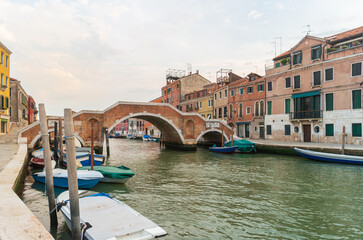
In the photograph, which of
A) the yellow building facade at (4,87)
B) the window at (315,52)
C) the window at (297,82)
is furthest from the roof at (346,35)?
the yellow building facade at (4,87)

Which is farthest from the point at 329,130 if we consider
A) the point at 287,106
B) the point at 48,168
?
the point at 48,168

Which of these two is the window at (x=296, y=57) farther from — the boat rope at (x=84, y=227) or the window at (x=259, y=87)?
the boat rope at (x=84, y=227)

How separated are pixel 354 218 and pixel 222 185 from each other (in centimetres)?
429

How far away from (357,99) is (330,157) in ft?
20.1

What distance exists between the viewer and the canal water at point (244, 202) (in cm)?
552

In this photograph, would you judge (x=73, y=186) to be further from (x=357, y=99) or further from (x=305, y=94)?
(x=305, y=94)

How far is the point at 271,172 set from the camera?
12172 millimetres

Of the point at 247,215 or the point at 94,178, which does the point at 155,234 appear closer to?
the point at 247,215

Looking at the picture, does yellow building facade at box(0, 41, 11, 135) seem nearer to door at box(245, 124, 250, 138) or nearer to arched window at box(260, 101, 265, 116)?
door at box(245, 124, 250, 138)

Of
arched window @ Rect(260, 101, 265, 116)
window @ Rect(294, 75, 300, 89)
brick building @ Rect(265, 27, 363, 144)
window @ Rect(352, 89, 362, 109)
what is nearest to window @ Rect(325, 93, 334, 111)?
brick building @ Rect(265, 27, 363, 144)

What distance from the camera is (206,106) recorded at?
3384 centimetres

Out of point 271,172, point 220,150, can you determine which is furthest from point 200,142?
point 271,172

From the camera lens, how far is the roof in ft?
59.9

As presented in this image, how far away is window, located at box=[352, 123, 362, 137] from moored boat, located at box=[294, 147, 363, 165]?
4830 mm
